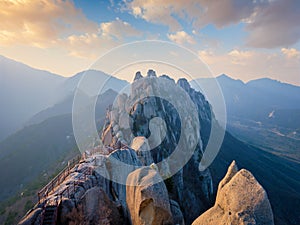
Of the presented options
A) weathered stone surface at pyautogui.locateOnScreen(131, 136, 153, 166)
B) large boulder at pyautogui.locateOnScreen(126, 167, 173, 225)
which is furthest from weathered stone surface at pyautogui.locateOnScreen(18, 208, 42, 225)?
weathered stone surface at pyautogui.locateOnScreen(131, 136, 153, 166)

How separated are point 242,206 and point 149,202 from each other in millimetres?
6215

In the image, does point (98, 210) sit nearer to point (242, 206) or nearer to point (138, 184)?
point (138, 184)

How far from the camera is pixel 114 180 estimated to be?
2380 centimetres

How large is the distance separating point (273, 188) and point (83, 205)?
121 m

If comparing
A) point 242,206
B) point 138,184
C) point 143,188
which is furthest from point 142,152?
point 242,206

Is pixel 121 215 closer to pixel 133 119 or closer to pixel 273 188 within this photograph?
pixel 133 119

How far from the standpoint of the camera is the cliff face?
13844 millimetres

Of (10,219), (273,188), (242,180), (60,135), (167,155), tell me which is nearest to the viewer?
(242,180)

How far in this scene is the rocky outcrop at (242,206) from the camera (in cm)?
1020

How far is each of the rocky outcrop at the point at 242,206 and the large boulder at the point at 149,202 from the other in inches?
101

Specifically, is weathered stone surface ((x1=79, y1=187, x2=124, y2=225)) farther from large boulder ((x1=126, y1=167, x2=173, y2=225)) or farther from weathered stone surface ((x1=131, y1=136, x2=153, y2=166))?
weathered stone surface ((x1=131, y1=136, x2=153, y2=166))

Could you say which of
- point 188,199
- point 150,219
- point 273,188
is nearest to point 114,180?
point 150,219

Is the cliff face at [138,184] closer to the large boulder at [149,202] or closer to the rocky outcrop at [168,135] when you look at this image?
the large boulder at [149,202]

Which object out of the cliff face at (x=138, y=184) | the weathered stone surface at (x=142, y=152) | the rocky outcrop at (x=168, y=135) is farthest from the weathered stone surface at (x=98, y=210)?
the rocky outcrop at (x=168, y=135)
